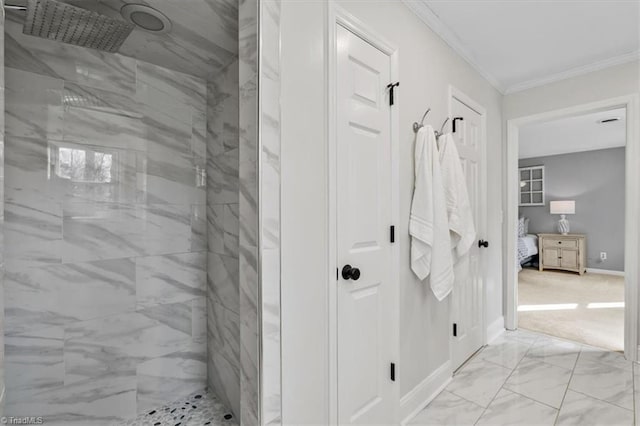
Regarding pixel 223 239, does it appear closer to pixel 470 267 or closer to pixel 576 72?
pixel 470 267

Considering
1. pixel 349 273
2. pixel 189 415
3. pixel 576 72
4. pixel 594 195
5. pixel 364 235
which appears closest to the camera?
pixel 349 273

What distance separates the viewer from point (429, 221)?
1841mm

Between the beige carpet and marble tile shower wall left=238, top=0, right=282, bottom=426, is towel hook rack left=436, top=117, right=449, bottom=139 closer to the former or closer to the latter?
marble tile shower wall left=238, top=0, right=282, bottom=426

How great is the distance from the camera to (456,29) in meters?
2.24

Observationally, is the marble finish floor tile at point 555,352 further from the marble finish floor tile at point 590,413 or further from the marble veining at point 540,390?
the marble finish floor tile at point 590,413

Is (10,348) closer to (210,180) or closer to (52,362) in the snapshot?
(52,362)

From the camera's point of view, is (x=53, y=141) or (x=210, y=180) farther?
(x=210, y=180)

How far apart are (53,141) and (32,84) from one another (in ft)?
0.97

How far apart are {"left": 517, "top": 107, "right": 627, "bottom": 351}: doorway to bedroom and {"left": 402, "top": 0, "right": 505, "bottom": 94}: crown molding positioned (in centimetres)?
266

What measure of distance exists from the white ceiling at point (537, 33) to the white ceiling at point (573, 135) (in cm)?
135

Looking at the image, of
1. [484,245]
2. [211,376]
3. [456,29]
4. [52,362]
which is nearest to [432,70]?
[456,29]

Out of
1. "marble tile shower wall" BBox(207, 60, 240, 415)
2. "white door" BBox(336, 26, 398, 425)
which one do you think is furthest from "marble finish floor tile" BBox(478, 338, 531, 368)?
"marble tile shower wall" BBox(207, 60, 240, 415)

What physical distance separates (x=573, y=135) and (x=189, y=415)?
250 inches

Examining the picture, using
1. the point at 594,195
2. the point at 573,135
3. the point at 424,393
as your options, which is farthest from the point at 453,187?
the point at 594,195
